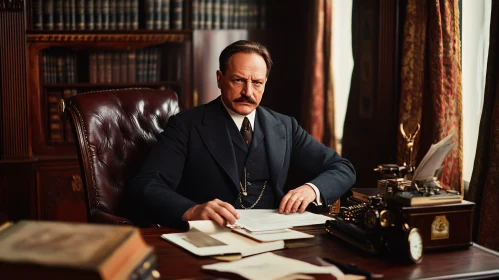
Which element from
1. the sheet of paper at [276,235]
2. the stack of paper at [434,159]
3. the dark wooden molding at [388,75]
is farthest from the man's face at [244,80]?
the dark wooden molding at [388,75]

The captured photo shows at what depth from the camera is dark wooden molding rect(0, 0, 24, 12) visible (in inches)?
167

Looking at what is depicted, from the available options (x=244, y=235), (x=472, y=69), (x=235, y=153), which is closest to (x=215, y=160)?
(x=235, y=153)

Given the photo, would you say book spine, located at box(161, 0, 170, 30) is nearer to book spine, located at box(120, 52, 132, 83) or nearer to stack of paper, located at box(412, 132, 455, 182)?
book spine, located at box(120, 52, 132, 83)

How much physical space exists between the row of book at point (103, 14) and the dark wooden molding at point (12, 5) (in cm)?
15

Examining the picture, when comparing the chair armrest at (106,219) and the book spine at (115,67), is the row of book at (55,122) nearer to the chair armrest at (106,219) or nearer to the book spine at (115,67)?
the book spine at (115,67)

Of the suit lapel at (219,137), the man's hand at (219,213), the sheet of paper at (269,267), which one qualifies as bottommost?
the sheet of paper at (269,267)

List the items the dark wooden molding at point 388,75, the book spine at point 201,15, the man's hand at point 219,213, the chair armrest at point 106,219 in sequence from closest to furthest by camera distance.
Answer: the man's hand at point 219,213, the chair armrest at point 106,219, the dark wooden molding at point 388,75, the book spine at point 201,15

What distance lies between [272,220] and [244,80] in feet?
2.37

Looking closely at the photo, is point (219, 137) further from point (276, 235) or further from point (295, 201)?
point (276, 235)

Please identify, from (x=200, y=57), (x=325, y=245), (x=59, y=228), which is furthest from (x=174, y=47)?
(x=59, y=228)

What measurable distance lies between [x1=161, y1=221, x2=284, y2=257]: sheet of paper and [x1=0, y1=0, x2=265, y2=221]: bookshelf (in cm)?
275

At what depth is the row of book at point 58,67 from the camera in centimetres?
455

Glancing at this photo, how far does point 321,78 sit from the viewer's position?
14.6 ft

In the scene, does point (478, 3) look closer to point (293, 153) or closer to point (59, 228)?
point (293, 153)
